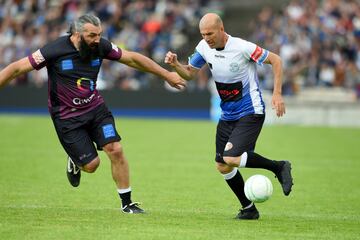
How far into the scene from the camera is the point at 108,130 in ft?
32.0

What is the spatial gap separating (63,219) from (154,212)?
4.28 ft

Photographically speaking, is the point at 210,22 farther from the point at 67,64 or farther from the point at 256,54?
the point at 67,64

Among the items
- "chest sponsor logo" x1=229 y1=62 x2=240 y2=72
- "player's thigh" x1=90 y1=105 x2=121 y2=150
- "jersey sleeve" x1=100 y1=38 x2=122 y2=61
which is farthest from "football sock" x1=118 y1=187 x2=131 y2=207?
"chest sponsor logo" x1=229 y1=62 x2=240 y2=72

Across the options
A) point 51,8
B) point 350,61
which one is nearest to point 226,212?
point 350,61

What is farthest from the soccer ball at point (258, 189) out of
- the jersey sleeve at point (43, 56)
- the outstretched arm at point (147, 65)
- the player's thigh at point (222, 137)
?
the jersey sleeve at point (43, 56)

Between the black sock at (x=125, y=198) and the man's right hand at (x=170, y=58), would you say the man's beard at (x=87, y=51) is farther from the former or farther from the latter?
the black sock at (x=125, y=198)

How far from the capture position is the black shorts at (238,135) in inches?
378

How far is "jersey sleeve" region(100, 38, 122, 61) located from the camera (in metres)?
9.65

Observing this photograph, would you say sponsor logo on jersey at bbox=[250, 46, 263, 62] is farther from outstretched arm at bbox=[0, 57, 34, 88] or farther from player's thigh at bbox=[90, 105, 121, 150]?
outstretched arm at bbox=[0, 57, 34, 88]

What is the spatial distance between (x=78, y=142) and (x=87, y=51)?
43.0 inches

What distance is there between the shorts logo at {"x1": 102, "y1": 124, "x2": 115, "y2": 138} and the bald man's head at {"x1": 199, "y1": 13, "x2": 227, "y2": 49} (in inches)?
59.5

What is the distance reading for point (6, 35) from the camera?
104 feet

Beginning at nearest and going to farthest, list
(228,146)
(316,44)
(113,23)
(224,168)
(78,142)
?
(228,146)
(78,142)
(224,168)
(316,44)
(113,23)

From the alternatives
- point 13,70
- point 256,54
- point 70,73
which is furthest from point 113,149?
point 256,54
